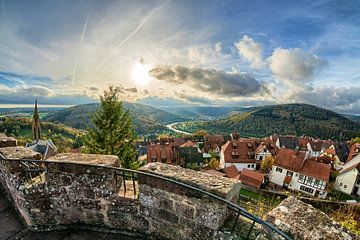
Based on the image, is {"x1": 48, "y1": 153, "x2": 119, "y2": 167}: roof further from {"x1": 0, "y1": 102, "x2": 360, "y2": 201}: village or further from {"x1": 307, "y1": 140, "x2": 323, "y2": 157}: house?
{"x1": 307, "y1": 140, "x2": 323, "y2": 157}: house

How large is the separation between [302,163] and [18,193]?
33542mm

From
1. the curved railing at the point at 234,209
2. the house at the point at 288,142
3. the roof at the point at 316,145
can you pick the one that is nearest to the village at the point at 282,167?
the roof at the point at 316,145

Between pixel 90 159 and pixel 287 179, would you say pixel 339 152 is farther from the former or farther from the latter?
pixel 90 159

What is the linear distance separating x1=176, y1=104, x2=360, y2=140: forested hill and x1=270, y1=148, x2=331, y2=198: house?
95961 millimetres

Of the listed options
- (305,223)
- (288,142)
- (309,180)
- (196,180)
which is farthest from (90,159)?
(288,142)

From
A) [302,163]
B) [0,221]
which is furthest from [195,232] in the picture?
[302,163]

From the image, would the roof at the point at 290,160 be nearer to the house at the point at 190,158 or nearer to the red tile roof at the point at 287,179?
the red tile roof at the point at 287,179

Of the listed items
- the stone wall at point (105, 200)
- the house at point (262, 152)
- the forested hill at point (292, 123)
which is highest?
the forested hill at point (292, 123)

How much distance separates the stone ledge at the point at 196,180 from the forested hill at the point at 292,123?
421 ft

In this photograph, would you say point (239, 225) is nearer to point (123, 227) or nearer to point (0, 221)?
point (123, 227)

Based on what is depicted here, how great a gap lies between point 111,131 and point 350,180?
36.8m

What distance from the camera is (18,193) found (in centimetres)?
297

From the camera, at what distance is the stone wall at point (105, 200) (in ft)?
8.07

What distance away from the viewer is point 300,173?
91.1 feet
